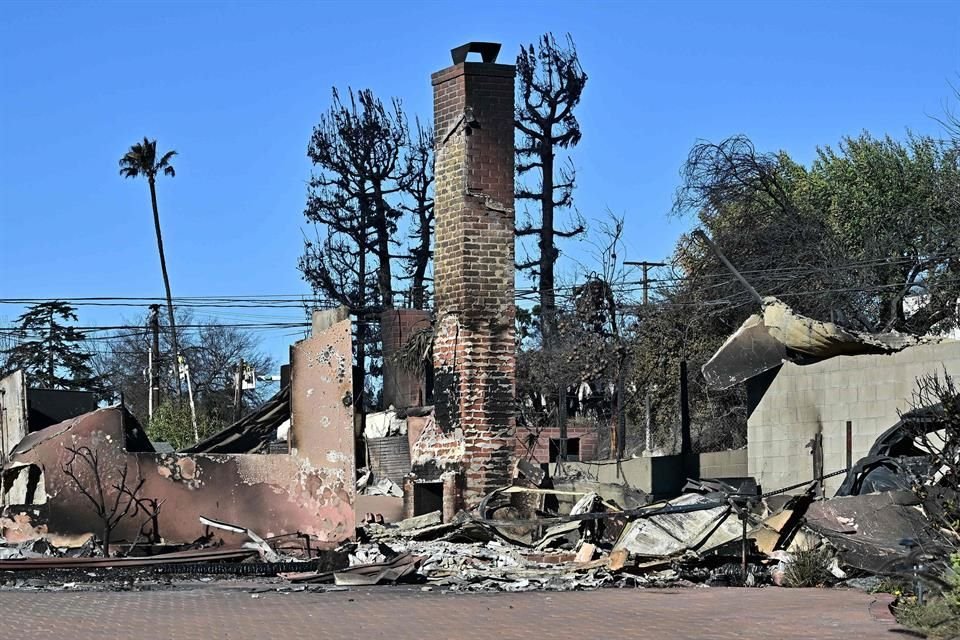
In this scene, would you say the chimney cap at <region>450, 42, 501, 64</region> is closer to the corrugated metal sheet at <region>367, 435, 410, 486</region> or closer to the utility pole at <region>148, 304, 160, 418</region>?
the corrugated metal sheet at <region>367, 435, 410, 486</region>

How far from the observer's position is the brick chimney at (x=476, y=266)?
54.9 feet

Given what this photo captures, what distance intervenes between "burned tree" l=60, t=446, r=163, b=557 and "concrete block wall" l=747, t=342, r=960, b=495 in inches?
340

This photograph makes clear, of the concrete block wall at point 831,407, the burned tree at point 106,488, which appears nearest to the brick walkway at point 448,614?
the burned tree at point 106,488

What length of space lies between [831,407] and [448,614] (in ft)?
28.6

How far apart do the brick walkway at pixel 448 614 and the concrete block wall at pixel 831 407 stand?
472 centimetres

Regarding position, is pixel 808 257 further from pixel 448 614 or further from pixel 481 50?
pixel 448 614

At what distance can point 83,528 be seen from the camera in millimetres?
16141

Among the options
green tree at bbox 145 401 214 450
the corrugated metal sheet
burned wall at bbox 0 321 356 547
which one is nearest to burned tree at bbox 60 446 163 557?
burned wall at bbox 0 321 356 547

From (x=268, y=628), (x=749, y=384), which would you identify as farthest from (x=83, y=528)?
(x=749, y=384)

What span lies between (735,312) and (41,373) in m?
35.5

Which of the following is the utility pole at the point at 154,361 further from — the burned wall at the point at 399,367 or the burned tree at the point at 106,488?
the burned tree at the point at 106,488

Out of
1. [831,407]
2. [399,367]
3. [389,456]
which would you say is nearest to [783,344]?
[831,407]

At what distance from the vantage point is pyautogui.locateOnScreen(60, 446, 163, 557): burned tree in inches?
633

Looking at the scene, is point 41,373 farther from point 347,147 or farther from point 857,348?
point 857,348
